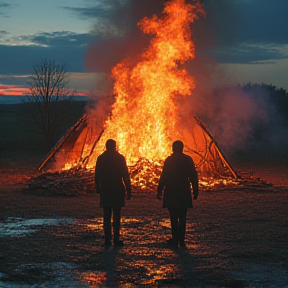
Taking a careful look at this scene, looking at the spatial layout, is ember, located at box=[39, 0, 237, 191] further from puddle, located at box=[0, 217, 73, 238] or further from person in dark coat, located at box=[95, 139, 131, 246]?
person in dark coat, located at box=[95, 139, 131, 246]

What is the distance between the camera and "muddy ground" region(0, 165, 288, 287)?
23.4 ft

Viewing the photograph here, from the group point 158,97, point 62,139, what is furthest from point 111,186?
point 62,139

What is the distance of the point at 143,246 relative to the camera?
9.08 m

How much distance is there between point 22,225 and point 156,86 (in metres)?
8.85

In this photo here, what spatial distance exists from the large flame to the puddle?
24.9 feet

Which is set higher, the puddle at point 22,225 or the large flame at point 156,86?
the large flame at point 156,86

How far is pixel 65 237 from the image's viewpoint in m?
9.83

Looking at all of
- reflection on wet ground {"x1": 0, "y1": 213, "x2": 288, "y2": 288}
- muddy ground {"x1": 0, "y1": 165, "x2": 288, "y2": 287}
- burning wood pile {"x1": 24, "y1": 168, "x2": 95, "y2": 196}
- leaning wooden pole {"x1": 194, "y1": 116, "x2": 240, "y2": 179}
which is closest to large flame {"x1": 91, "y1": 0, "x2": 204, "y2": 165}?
leaning wooden pole {"x1": 194, "y1": 116, "x2": 240, "y2": 179}

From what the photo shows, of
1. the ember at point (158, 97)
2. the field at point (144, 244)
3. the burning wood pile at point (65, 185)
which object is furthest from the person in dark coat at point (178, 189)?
the ember at point (158, 97)

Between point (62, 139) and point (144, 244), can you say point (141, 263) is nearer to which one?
point (144, 244)

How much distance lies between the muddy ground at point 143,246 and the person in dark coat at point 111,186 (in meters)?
0.36

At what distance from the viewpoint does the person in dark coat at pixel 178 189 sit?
362 inches

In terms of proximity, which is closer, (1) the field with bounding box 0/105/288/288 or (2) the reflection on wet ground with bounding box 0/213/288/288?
(2) the reflection on wet ground with bounding box 0/213/288/288

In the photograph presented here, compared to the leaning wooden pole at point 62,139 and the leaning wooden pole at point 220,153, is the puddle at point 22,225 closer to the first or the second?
the leaning wooden pole at point 220,153
